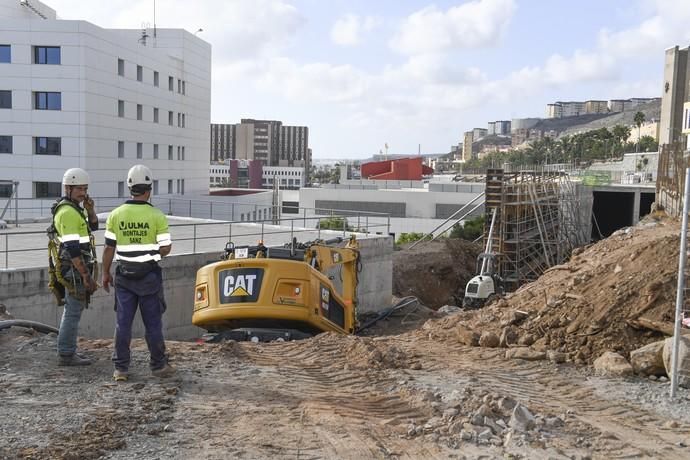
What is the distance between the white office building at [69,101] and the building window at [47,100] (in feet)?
0.17

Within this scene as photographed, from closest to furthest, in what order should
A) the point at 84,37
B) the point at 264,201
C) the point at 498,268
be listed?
the point at 498,268
the point at 84,37
the point at 264,201

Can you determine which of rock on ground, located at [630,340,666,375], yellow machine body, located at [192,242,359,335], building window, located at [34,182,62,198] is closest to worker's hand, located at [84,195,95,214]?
→ yellow machine body, located at [192,242,359,335]

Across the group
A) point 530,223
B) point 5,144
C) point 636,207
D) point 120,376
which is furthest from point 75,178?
point 636,207

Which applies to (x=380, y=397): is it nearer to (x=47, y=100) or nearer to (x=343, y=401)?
(x=343, y=401)

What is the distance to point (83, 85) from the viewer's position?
1518 inches

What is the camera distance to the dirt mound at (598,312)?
8.87 meters

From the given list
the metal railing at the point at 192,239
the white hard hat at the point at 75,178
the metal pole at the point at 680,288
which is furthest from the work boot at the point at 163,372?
the metal pole at the point at 680,288

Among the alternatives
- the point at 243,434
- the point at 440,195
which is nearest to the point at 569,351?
the point at 243,434

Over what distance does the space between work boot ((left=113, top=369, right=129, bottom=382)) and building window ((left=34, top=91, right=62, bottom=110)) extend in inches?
1381

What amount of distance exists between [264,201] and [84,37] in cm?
1845

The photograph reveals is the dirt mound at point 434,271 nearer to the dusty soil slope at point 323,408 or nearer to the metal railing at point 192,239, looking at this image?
the metal railing at point 192,239

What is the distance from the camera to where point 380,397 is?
23.1 feet

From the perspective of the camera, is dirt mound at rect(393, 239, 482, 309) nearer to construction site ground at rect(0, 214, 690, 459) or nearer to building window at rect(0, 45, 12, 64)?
construction site ground at rect(0, 214, 690, 459)

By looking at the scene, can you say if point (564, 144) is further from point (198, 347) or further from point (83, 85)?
point (198, 347)
